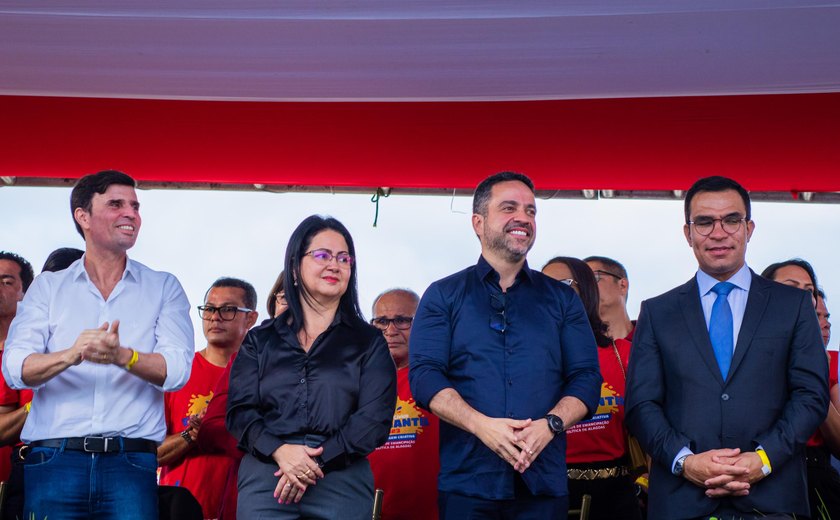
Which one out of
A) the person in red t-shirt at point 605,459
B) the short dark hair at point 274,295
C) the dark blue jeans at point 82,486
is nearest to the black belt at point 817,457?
the person in red t-shirt at point 605,459

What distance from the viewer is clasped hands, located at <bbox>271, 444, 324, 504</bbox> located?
276 cm

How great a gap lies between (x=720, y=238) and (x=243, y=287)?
224cm

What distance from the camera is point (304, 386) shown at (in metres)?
2.91

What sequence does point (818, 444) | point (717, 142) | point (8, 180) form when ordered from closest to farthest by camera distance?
1. point (818, 444)
2. point (717, 142)
3. point (8, 180)

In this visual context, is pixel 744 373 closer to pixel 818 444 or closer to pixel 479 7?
pixel 818 444

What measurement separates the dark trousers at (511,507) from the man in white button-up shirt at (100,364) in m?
0.92

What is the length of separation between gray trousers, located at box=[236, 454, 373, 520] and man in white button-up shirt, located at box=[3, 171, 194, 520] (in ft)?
1.08

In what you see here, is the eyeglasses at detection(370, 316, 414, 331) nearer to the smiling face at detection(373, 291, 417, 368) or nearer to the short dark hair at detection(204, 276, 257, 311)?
the smiling face at detection(373, 291, 417, 368)

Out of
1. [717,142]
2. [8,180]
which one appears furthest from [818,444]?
[8,180]

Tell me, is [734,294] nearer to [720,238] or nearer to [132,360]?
[720,238]

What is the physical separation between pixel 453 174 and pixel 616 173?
71cm

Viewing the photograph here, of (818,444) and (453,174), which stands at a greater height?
(453,174)

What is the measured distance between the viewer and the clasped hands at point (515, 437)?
274 cm

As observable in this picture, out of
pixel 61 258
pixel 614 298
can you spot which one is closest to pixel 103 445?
pixel 61 258
